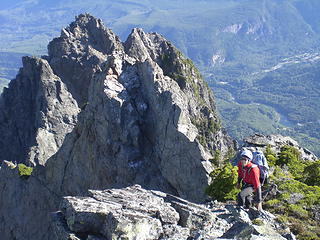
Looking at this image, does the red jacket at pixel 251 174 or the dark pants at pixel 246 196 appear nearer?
the red jacket at pixel 251 174

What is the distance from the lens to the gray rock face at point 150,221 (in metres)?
21.0

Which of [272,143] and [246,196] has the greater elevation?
[272,143]

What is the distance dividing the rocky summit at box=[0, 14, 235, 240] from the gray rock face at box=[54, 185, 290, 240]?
0.11 metres

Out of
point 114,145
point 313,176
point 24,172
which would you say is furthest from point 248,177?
point 24,172

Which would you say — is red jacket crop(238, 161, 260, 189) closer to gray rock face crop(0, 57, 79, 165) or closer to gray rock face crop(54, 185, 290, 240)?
gray rock face crop(54, 185, 290, 240)

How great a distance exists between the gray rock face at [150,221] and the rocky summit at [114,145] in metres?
0.11

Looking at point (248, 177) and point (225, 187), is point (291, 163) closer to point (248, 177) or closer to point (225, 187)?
point (225, 187)

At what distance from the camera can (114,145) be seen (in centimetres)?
5084

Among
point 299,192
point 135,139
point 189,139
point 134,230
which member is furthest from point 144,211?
point 135,139

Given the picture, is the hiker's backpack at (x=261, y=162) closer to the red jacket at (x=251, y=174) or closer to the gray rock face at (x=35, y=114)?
the red jacket at (x=251, y=174)

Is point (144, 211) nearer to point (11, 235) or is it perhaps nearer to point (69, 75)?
point (11, 235)

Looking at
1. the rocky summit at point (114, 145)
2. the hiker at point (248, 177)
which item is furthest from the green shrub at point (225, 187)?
the rocky summit at point (114, 145)

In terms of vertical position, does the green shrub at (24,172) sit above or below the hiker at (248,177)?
below

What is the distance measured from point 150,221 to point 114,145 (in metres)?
29.5
